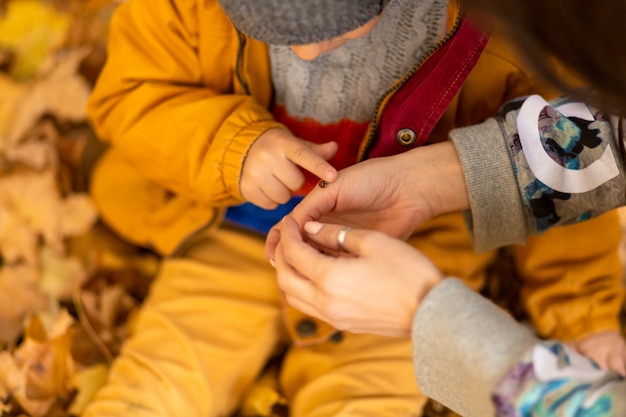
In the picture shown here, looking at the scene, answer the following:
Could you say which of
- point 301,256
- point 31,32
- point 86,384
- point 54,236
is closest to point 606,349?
point 301,256

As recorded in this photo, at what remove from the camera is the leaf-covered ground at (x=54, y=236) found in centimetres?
107

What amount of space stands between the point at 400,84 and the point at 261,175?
224mm

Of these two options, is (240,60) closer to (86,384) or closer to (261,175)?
(261,175)

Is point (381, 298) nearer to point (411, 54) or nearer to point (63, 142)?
point (411, 54)

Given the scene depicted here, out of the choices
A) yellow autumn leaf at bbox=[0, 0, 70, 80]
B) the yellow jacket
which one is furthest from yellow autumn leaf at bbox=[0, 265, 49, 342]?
yellow autumn leaf at bbox=[0, 0, 70, 80]

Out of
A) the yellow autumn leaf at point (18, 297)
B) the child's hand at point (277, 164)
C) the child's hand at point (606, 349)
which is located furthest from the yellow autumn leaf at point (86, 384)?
the child's hand at point (606, 349)

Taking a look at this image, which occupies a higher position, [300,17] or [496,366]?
[300,17]

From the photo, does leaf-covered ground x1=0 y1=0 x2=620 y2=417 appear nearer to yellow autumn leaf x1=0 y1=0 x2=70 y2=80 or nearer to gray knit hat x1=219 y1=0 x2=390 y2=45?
yellow autumn leaf x1=0 y1=0 x2=70 y2=80

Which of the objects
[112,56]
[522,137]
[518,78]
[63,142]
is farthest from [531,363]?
[63,142]

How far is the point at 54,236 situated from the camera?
1277 mm

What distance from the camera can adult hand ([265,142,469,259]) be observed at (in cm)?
85

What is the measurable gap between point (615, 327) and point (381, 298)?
0.56 m

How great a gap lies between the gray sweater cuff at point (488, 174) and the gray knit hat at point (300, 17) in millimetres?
246

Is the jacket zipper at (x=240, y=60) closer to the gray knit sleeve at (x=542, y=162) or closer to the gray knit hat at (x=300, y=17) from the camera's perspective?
the gray knit hat at (x=300, y=17)
